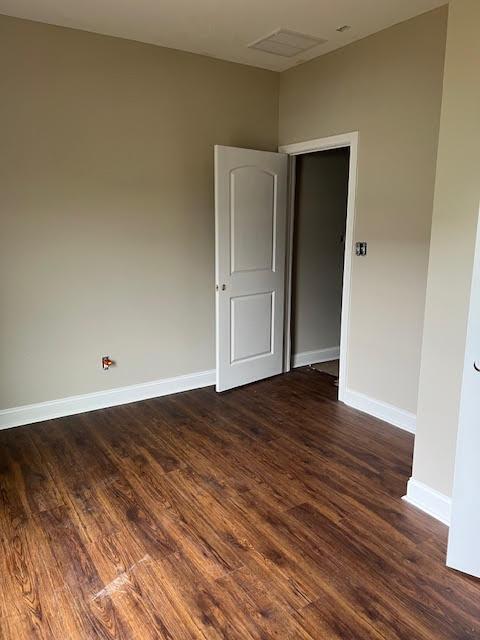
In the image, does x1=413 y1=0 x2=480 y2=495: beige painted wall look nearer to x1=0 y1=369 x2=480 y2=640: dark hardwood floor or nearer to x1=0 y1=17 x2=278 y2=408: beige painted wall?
x1=0 y1=369 x2=480 y2=640: dark hardwood floor

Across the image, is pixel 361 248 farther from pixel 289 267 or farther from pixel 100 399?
pixel 100 399

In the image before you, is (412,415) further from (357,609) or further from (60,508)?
(60,508)

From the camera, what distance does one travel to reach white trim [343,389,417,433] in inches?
131

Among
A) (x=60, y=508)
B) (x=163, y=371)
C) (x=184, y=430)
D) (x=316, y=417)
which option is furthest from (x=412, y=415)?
(x=60, y=508)

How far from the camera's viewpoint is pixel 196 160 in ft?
12.7

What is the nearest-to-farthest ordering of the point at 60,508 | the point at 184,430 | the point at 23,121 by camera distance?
the point at 60,508 < the point at 23,121 < the point at 184,430

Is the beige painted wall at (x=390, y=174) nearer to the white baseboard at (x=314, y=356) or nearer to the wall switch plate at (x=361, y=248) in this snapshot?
the wall switch plate at (x=361, y=248)

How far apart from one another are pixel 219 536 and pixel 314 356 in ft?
9.27

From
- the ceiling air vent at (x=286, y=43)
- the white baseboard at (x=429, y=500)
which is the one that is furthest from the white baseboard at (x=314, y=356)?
the ceiling air vent at (x=286, y=43)

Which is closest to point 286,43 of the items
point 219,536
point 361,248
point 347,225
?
point 347,225

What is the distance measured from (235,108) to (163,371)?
2288mm

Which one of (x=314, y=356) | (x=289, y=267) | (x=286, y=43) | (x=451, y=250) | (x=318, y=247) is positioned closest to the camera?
(x=451, y=250)

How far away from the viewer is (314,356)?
4.82 meters

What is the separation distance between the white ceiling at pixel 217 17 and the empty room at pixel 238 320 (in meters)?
0.02
